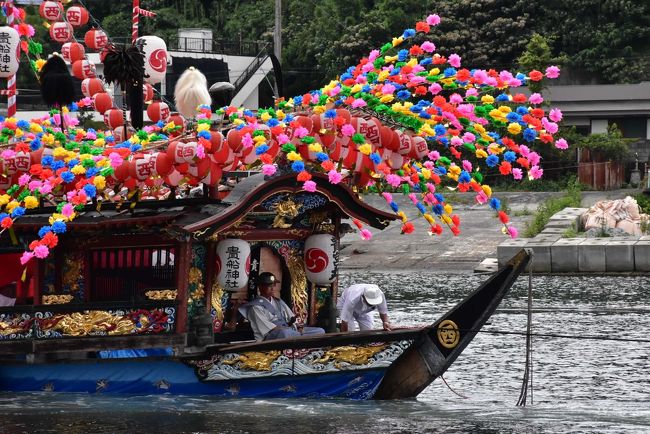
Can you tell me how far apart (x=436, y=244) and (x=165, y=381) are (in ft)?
58.1

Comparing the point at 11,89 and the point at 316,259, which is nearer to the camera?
the point at 316,259

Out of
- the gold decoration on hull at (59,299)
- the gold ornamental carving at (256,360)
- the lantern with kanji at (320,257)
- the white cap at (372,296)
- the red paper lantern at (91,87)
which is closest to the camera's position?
the gold ornamental carving at (256,360)

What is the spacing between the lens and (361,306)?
619 inches

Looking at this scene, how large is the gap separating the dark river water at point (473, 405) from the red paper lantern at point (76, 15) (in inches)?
216

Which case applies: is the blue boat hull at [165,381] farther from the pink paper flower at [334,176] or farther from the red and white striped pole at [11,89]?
the red and white striped pole at [11,89]

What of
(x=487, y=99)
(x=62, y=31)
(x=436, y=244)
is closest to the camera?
(x=487, y=99)

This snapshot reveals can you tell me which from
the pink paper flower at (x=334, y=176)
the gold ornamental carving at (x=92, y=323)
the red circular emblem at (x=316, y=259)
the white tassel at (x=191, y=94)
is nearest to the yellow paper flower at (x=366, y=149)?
the pink paper flower at (x=334, y=176)

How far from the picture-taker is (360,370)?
1441 centimetres

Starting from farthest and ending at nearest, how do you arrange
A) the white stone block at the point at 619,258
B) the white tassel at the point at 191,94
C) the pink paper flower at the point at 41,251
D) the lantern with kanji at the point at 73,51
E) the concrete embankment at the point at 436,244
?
the concrete embankment at the point at 436,244, the white stone block at the point at 619,258, the lantern with kanji at the point at 73,51, the white tassel at the point at 191,94, the pink paper flower at the point at 41,251

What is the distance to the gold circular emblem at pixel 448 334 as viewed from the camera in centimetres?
1420

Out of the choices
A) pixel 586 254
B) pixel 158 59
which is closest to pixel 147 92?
pixel 158 59

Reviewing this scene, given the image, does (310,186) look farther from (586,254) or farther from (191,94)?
(586,254)

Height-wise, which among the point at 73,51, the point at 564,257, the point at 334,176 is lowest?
the point at 564,257

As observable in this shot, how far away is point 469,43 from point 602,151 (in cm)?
609
